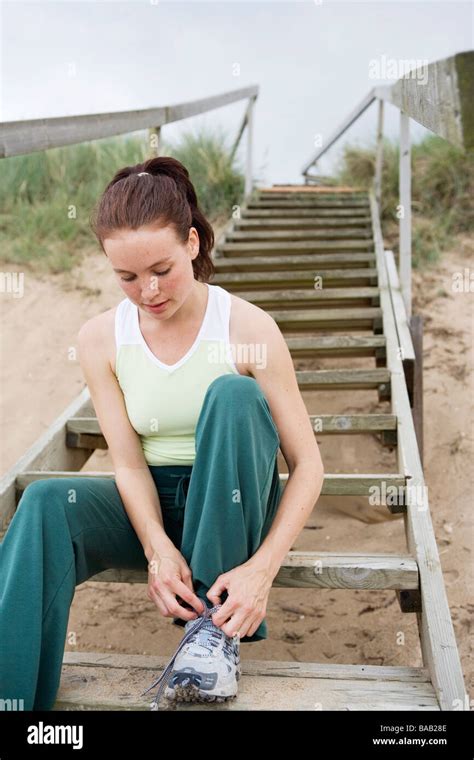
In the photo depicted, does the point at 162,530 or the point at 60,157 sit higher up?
the point at 60,157

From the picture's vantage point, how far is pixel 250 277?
4250 millimetres

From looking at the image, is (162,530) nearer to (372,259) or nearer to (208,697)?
(208,697)

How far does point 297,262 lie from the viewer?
4.48 metres

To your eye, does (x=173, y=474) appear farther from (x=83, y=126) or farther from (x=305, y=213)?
(x=305, y=213)

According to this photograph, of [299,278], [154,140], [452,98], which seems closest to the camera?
[452,98]

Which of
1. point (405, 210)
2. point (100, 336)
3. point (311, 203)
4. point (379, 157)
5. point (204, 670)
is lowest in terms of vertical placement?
point (204, 670)

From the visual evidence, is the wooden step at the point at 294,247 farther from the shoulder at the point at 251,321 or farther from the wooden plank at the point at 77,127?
the shoulder at the point at 251,321

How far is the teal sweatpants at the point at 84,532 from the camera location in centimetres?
146

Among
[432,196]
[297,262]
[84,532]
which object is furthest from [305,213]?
[84,532]

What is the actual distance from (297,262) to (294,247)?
0.33 metres

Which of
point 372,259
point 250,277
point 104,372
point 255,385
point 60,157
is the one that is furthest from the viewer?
point 60,157

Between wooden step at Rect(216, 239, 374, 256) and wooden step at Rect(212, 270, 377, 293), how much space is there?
0.47 m
